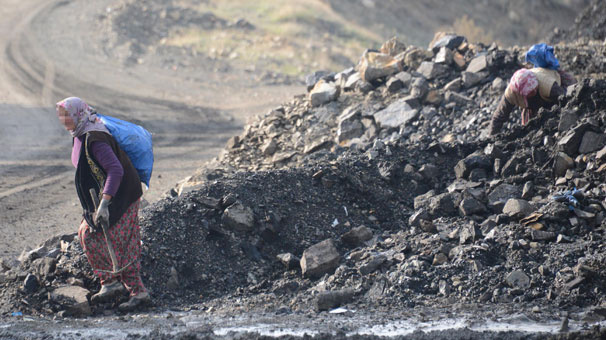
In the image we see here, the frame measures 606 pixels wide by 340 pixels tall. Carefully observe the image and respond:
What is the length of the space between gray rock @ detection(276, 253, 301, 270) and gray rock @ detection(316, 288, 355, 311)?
607 mm

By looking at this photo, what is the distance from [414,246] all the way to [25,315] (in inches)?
125

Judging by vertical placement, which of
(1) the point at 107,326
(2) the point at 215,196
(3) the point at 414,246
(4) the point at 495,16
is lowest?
(1) the point at 107,326

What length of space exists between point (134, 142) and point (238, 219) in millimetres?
1184

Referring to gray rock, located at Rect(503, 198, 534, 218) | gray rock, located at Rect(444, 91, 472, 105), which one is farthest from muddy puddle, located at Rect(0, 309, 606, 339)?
gray rock, located at Rect(444, 91, 472, 105)

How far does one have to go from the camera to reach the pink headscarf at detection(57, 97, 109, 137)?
4074 mm

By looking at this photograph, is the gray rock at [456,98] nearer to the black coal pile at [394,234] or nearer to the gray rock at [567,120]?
the black coal pile at [394,234]

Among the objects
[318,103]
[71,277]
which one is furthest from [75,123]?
[318,103]

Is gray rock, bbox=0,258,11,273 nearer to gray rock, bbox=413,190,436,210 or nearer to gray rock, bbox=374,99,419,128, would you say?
gray rock, bbox=413,190,436,210

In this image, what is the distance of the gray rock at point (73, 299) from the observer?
433cm

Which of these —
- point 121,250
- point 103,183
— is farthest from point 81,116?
point 121,250

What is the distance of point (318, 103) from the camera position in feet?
28.4

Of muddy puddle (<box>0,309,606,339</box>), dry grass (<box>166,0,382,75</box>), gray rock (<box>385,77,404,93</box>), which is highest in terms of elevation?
dry grass (<box>166,0,382,75</box>)

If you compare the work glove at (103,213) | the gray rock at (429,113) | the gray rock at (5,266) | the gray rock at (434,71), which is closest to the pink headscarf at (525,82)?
the gray rock at (429,113)

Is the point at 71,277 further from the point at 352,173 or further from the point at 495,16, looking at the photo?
the point at 495,16
